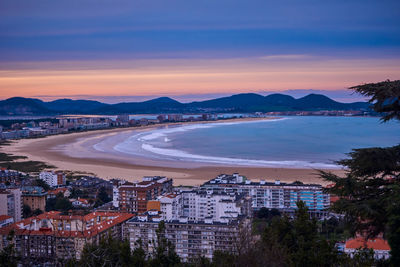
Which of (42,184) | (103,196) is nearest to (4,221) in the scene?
(103,196)

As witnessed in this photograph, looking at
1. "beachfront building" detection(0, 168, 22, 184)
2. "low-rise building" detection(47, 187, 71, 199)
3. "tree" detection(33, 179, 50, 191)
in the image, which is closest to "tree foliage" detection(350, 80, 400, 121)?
"low-rise building" detection(47, 187, 71, 199)

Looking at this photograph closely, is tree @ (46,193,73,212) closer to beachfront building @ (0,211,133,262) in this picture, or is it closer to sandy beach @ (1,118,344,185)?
beachfront building @ (0,211,133,262)

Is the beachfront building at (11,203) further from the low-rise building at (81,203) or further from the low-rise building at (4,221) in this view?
the low-rise building at (81,203)

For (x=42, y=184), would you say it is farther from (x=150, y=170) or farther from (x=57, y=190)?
(x=150, y=170)

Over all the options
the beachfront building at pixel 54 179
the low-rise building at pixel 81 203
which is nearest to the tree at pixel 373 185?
the low-rise building at pixel 81 203

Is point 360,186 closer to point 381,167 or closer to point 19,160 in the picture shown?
point 381,167
